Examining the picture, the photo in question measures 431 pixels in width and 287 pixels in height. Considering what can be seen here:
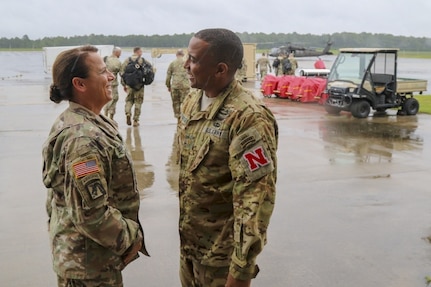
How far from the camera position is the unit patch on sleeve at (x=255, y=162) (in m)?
1.99

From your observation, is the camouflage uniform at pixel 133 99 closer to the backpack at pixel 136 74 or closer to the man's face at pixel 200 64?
the backpack at pixel 136 74

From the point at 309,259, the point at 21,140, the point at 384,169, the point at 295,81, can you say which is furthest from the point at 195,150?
the point at 295,81

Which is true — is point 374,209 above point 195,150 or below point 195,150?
below

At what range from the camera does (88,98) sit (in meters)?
2.13

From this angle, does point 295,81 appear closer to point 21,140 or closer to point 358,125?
point 358,125

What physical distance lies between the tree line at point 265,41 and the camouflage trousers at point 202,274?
138cm

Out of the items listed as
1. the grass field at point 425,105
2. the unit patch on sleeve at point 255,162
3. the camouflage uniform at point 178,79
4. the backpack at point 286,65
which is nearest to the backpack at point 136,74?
the camouflage uniform at point 178,79

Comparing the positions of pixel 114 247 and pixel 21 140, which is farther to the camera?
pixel 21 140

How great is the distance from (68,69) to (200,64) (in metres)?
0.58

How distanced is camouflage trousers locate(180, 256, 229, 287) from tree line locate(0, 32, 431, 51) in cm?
138

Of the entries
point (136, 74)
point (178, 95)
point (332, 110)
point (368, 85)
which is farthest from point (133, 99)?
point (368, 85)

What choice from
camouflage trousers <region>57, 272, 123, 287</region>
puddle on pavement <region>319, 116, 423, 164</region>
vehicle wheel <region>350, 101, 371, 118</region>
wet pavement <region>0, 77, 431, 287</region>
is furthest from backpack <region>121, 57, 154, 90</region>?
camouflage trousers <region>57, 272, 123, 287</region>

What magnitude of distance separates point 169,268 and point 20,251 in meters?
1.38

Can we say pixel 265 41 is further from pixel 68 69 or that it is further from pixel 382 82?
pixel 68 69
